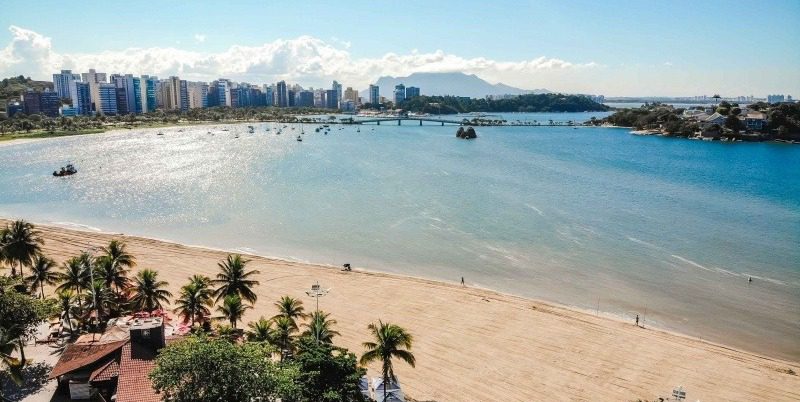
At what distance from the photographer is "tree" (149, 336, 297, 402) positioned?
15.1 m

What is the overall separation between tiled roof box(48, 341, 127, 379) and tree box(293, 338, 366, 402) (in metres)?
8.06

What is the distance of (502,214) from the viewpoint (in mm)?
59062

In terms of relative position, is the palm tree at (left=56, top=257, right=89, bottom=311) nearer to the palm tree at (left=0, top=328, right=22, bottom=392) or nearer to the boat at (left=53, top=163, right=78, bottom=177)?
the palm tree at (left=0, top=328, right=22, bottom=392)

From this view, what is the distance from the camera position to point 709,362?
2708 centimetres

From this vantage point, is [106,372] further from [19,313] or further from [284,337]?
[284,337]

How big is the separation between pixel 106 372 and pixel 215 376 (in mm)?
7635

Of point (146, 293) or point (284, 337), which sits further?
point (146, 293)

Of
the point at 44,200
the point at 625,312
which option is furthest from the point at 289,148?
the point at 625,312

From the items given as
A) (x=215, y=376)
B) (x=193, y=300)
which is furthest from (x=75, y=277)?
(x=215, y=376)

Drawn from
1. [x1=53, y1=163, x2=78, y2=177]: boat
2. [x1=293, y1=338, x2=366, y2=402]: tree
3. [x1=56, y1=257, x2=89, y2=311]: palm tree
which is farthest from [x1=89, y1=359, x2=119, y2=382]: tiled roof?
[x1=53, y1=163, x2=78, y2=177]: boat

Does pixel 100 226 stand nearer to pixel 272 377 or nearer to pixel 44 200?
pixel 44 200

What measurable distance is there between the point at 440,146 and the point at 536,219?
80352 millimetres

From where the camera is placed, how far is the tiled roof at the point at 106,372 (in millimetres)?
19672

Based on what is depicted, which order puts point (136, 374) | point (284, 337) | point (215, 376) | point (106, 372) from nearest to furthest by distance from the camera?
point (215, 376) < point (136, 374) < point (106, 372) < point (284, 337)
